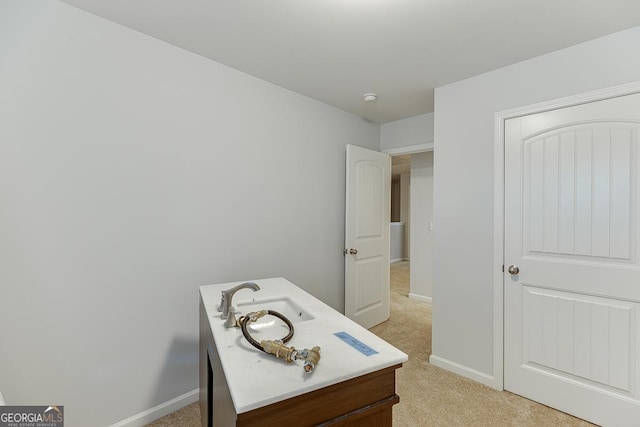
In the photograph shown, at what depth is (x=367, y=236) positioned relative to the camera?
330 centimetres

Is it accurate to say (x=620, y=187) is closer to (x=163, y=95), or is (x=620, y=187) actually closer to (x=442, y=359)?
(x=442, y=359)

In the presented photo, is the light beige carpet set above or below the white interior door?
below

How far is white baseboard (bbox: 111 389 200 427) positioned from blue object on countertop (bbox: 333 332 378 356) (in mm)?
1509

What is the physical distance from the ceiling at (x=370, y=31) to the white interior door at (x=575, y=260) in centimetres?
50

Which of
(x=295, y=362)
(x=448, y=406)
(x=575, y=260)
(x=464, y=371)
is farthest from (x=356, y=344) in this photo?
(x=464, y=371)

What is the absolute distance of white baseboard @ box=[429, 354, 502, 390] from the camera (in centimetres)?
223

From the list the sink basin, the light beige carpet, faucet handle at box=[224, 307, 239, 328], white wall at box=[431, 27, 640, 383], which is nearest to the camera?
faucet handle at box=[224, 307, 239, 328]

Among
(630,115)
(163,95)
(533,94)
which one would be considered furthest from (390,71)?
(163,95)

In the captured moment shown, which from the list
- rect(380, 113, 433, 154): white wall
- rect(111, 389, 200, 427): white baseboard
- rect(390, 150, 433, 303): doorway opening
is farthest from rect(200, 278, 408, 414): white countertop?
rect(390, 150, 433, 303): doorway opening

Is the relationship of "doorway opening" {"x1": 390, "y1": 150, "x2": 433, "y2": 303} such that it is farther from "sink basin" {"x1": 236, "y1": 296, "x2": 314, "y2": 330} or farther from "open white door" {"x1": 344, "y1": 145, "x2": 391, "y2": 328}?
"sink basin" {"x1": 236, "y1": 296, "x2": 314, "y2": 330}

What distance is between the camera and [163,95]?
1.91m

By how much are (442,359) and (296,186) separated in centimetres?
196

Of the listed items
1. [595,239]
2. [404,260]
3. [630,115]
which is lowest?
[404,260]

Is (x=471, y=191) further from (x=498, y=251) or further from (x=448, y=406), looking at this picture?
(x=448, y=406)
